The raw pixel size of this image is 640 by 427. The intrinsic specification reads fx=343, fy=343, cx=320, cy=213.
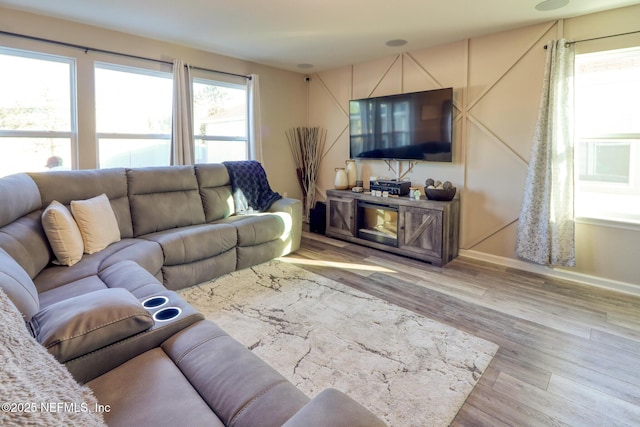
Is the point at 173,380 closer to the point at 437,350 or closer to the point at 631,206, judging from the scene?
the point at 437,350

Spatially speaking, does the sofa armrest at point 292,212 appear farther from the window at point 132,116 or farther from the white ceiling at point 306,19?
the white ceiling at point 306,19

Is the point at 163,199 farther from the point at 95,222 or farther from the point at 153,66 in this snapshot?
the point at 153,66

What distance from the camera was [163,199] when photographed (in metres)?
3.36

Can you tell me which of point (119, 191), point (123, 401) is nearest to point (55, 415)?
point (123, 401)

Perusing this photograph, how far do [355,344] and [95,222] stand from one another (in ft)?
7.07

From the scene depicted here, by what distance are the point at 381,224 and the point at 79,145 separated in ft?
11.5

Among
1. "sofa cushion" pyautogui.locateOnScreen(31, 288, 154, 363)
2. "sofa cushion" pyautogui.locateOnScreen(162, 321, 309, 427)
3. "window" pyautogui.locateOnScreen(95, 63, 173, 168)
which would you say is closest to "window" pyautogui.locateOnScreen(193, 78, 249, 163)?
"window" pyautogui.locateOnScreen(95, 63, 173, 168)

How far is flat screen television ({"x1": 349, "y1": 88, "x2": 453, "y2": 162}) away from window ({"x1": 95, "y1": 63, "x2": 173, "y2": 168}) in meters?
2.46

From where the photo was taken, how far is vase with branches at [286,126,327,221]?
555 centimetres

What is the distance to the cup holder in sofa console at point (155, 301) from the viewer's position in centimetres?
161

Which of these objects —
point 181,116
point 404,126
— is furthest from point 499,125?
point 181,116

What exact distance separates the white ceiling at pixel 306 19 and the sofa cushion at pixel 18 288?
8.01ft

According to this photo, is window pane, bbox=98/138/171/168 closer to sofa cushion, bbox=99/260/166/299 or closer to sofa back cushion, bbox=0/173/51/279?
sofa back cushion, bbox=0/173/51/279

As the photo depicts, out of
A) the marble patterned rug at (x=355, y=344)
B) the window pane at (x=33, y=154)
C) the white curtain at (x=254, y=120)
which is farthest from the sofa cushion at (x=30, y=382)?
the white curtain at (x=254, y=120)
